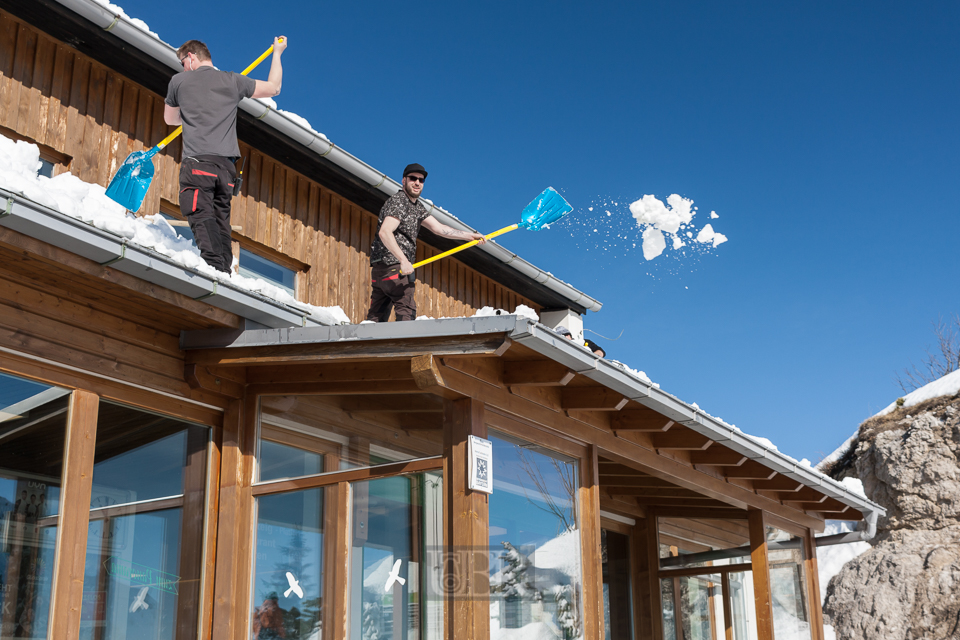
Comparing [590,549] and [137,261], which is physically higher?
[137,261]

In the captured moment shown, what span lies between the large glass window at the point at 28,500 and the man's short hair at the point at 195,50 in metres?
2.58

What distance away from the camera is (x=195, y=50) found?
6.23m

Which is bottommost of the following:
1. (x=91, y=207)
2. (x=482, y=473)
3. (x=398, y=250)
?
(x=482, y=473)

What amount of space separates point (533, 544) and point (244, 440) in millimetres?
1872

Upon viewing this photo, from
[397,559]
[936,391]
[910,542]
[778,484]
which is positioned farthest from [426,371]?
[936,391]

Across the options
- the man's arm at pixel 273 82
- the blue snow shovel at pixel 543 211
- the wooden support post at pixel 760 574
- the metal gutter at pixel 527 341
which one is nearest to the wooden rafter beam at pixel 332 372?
the metal gutter at pixel 527 341

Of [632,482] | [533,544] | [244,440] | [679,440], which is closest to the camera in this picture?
[533,544]

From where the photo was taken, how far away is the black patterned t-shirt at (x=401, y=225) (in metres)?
6.56

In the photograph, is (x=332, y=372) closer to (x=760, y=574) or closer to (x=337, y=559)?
(x=337, y=559)

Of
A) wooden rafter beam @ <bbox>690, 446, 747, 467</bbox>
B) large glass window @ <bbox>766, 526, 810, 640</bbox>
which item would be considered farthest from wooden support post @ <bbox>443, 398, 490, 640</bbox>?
large glass window @ <bbox>766, 526, 810, 640</bbox>

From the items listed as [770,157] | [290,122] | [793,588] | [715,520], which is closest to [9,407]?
[290,122]

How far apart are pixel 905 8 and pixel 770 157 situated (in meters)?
4.84

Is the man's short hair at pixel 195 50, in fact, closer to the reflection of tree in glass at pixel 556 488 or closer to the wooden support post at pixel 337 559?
the wooden support post at pixel 337 559

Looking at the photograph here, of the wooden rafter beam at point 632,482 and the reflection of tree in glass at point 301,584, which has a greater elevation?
the wooden rafter beam at point 632,482
